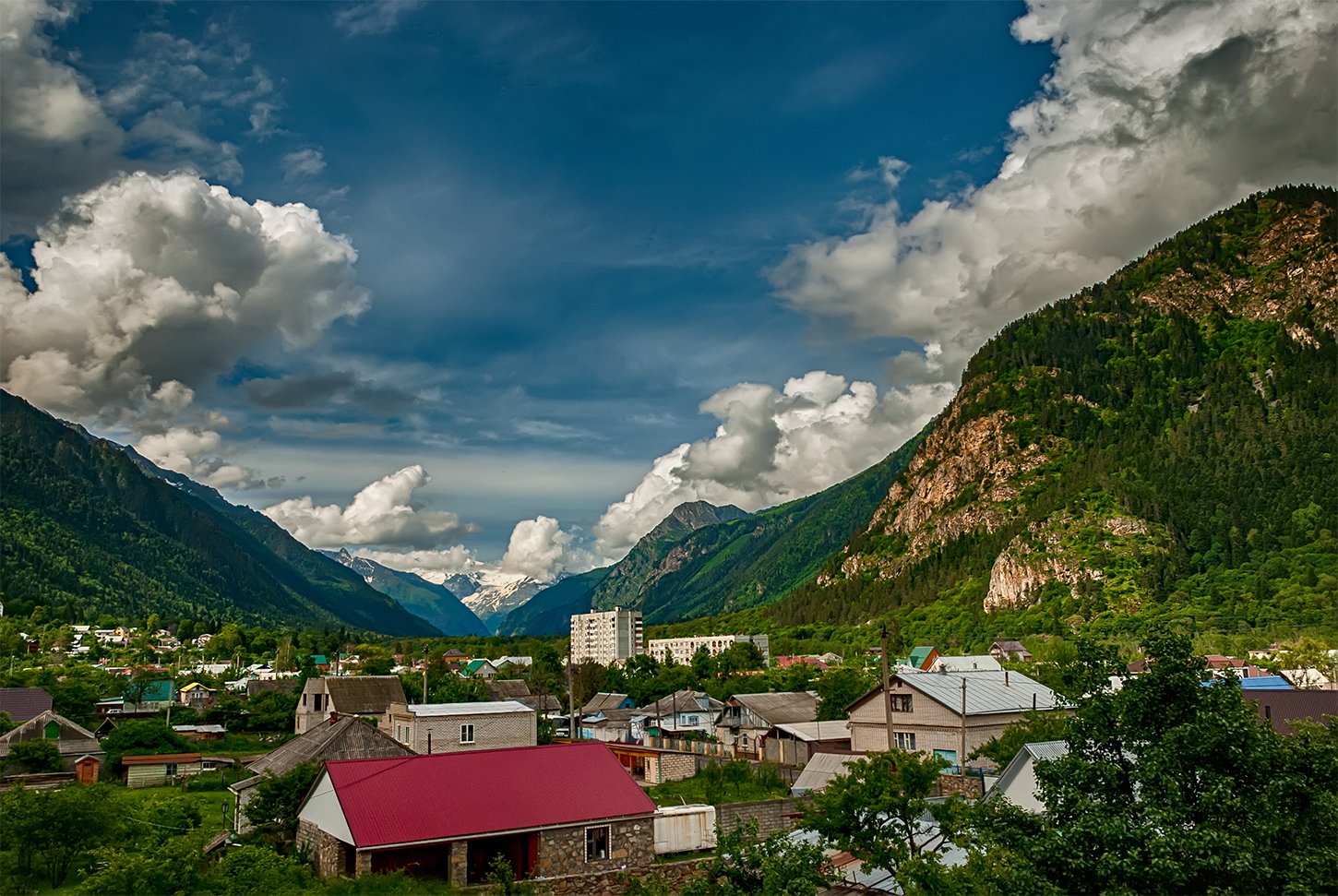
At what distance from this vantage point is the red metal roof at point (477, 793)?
28328mm

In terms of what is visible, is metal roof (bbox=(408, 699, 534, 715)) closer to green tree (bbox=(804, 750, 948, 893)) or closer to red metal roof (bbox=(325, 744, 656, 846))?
red metal roof (bbox=(325, 744, 656, 846))

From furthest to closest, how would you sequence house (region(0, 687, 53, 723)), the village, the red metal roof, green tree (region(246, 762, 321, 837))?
1. house (region(0, 687, 53, 723))
2. green tree (region(246, 762, 321, 837))
3. the village
4. the red metal roof

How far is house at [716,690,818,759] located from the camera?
2763 inches

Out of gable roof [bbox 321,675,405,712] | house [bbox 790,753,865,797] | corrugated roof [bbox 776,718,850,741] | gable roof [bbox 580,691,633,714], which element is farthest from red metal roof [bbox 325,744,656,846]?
gable roof [bbox 580,691,633,714]

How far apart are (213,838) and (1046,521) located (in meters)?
176

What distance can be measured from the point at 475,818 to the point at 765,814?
44.0 ft

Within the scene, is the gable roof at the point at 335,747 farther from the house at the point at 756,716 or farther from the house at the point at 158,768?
the house at the point at 756,716

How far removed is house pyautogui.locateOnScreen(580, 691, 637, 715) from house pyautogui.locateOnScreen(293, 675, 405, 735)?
87.5ft

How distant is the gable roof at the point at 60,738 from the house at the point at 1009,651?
339 feet

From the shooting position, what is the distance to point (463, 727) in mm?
56094

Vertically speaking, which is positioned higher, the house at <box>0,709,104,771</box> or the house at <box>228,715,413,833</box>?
the house at <box>228,715,413,833</box>

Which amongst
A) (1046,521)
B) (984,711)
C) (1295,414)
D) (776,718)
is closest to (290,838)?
(984,711)

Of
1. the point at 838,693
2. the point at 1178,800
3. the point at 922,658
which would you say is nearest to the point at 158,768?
the point at 838,693

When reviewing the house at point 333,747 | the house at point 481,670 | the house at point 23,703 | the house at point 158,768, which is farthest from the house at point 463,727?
the house at point 481,670
